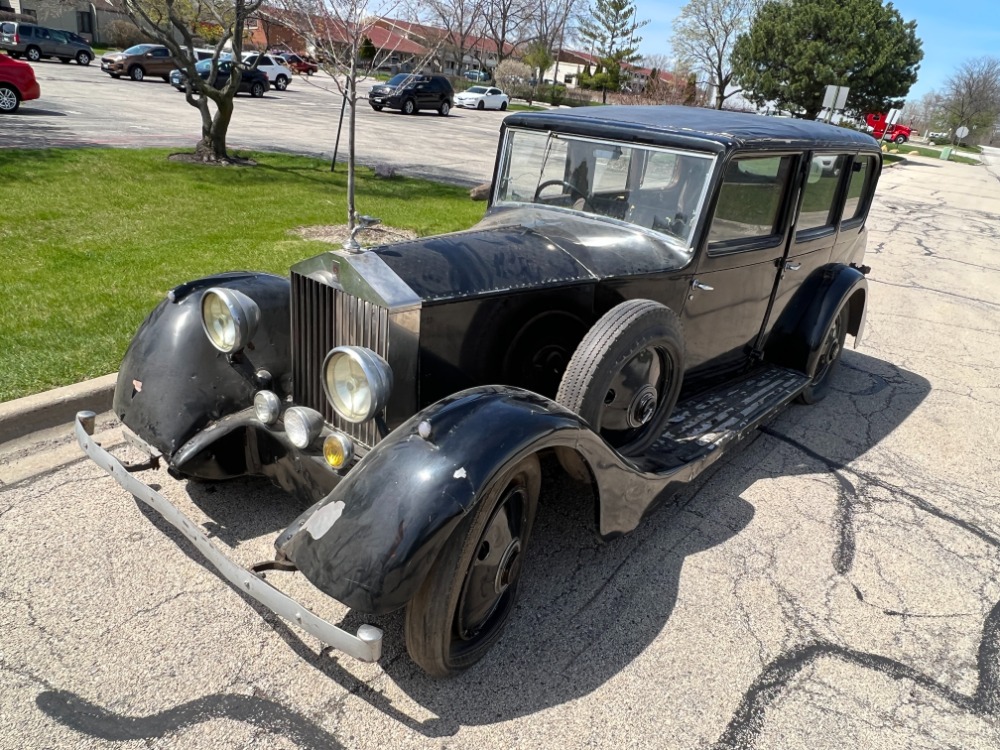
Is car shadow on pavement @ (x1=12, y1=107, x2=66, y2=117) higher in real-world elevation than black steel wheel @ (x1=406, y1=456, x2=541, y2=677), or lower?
higher

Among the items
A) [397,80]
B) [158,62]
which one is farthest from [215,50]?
[158,62]

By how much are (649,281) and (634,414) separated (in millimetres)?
633

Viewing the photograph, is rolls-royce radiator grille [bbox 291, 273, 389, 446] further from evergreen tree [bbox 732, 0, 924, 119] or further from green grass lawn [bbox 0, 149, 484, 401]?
evergreen tree [bbox 732, 0, 924, 119]

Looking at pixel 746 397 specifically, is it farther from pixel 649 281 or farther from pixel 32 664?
pixel 32 664

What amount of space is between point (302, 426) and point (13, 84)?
50.8 feet

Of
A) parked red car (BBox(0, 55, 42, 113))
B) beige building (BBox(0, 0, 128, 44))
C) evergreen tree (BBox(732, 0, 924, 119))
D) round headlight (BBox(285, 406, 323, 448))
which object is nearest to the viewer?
round headlight (BBox(285, 406, 323, 448))

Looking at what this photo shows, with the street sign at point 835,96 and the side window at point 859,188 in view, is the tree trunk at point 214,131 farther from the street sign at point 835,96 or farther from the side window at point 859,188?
the street sign at point 835,96

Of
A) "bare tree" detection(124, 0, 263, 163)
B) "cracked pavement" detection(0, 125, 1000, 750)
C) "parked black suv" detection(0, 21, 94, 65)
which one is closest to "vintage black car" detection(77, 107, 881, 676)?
"cracked pavement" detection(0, 125, 1000, 750)

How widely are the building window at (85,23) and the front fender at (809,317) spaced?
5227 cm

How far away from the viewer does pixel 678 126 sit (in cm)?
354

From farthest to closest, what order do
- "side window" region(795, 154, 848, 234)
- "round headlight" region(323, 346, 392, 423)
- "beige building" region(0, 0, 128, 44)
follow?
"beige building" region(0, 0, 128, 44), "side window" region(795, 154, 848, 234), "round headlight" region(323, 346, 392, 423)

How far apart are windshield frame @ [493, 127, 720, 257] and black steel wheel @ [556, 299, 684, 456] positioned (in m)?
0.54

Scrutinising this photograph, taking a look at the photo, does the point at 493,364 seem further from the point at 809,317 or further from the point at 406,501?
the point at 809,317

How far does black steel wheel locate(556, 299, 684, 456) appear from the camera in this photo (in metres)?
2.81
